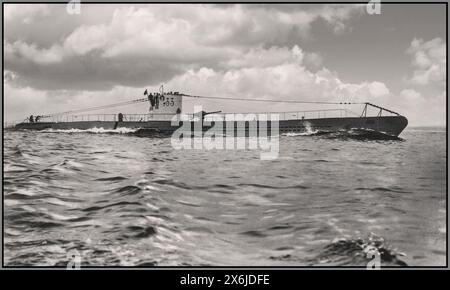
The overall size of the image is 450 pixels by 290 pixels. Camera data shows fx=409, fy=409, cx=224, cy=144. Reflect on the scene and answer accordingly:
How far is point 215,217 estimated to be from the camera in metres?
13.2

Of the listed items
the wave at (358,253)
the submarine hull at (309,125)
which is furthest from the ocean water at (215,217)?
the submarine hull at (309,125)

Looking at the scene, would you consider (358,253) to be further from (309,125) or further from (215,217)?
(309,125)

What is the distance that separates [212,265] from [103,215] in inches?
205

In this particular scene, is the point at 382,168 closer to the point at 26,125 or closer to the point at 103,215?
the point at 103,215

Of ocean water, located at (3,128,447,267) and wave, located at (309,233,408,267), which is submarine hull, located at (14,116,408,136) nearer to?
ocean water, located at (3,128,447,267)

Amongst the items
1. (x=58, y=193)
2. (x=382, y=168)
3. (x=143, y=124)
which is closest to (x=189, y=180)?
(x=58, y=193)

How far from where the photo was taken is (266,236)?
439 inches

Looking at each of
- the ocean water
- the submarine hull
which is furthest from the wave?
the submarine hull

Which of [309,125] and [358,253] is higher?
[309,125]

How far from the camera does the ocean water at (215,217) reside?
9.70 meters

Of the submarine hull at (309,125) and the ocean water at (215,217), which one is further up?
the submarine hull at (309,125)

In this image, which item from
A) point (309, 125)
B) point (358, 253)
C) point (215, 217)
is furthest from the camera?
point (309, 125)

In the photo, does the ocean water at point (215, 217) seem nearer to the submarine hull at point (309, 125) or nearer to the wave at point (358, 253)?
the wave at point (358, 253)

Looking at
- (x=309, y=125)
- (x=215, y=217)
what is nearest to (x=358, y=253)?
(x=215, y=217)
